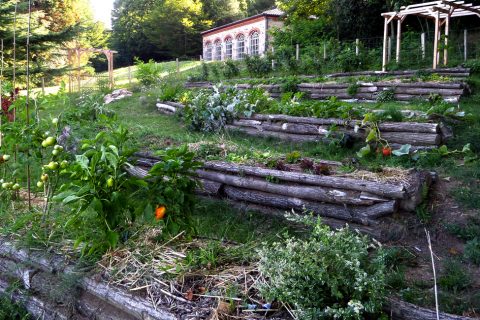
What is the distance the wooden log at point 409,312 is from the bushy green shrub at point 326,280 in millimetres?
97

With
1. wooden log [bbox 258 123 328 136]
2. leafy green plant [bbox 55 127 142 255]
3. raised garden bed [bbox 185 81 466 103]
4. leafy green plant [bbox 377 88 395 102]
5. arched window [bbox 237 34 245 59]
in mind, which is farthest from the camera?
arched window [bbox 237 34 245 59]

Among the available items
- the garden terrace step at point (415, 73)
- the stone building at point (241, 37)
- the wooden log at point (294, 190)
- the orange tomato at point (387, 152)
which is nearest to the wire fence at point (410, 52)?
the garden terrace step at point (415, 73)

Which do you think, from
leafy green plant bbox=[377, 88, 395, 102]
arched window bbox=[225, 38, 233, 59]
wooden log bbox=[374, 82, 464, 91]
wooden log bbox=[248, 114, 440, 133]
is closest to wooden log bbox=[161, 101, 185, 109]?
wooden log bbox=[248, 114, 440, 133]

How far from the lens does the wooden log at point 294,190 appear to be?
4406 mm

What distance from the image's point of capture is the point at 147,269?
8.71ft

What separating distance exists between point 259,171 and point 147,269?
2.58m

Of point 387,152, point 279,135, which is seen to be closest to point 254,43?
point 279,135

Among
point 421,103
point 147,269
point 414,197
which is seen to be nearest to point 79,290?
point 147,269

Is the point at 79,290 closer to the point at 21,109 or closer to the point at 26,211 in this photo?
the point at 26,211

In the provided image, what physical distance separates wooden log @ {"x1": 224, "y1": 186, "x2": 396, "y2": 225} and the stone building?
23795 millimetres

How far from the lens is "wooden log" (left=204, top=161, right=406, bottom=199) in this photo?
422 centimetres

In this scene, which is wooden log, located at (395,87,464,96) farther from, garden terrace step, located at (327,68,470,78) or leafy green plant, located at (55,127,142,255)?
leafy green plant, located at (55,127,142,255)

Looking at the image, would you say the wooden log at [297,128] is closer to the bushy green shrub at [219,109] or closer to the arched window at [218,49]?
the bushy green shrub at [219,109]

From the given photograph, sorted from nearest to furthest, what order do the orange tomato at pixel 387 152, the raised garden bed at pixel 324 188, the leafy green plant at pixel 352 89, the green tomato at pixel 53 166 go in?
1. the green tomato at pixel 53 166
2. the raised garden bed at pixel 324 188
3. the orange tomato at pixel 387 152
4. the leafy green plant at pixel 352 89
